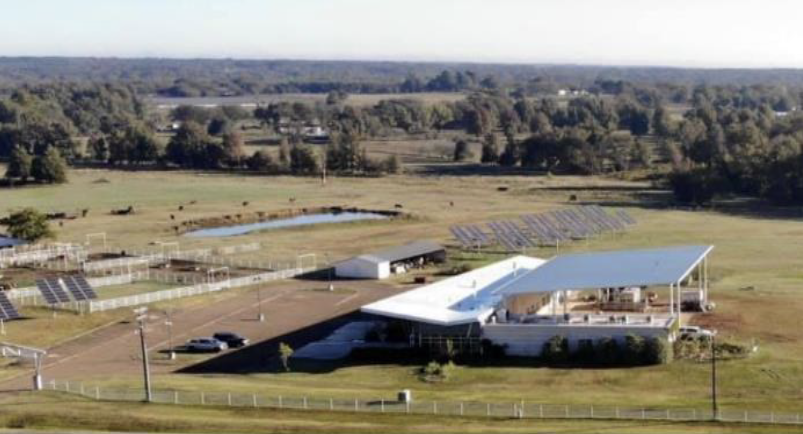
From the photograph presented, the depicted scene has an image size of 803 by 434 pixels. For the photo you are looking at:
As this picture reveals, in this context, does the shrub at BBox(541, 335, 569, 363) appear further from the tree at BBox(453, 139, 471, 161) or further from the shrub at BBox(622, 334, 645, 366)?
the tree at BBox(453, 139, 471, 161)

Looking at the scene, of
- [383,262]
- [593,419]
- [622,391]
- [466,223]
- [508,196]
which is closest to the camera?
[593,419]

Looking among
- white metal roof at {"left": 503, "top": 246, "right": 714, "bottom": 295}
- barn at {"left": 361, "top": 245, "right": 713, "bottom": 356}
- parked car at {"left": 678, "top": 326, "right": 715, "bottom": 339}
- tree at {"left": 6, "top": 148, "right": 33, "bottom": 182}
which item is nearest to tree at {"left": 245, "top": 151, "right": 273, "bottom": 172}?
tree at {"left": 6, "top": 148, "right": 33, "bottom": 182}

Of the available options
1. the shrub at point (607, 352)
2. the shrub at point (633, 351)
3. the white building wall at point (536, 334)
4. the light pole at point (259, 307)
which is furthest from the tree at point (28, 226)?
the shrub at point (633, 351)

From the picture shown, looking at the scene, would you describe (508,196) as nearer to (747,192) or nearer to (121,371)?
(747,192)

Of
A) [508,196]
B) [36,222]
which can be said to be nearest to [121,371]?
[36,222]

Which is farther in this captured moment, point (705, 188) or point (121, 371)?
point (705, 188)

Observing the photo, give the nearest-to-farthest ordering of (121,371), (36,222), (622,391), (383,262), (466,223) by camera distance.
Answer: (622,391) < (121,371) < (383,262) < (36,222) < (466,223)

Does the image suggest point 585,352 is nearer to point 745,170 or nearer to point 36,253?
point 36,253

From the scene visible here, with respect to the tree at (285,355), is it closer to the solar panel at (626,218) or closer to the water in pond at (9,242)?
the water in pond at (9,242)
